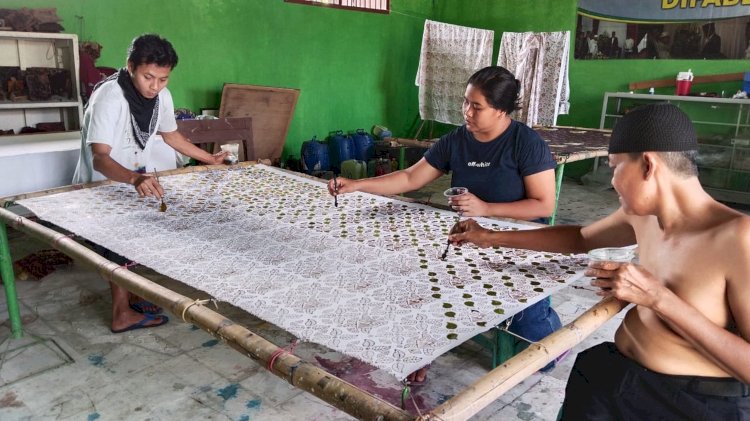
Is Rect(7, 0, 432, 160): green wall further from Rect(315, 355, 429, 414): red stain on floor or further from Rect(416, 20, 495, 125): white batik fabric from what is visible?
Rect(315, 355, 429, 414): red stain on floor

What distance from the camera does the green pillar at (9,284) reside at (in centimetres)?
256

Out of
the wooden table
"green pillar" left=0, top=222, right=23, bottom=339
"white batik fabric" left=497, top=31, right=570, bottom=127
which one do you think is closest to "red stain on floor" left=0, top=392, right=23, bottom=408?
"green pillar" left=0, top=222, right=23, bottom=339

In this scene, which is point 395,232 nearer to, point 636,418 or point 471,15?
point 636,418

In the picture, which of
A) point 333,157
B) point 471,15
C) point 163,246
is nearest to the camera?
point 163,246

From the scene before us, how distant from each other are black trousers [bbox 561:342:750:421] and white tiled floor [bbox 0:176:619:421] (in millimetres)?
849

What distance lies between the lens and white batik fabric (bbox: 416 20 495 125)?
7359 millimetres

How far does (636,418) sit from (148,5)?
5.48 meters

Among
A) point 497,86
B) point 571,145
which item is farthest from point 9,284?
point 571,145

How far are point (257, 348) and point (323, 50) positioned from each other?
20.7ft

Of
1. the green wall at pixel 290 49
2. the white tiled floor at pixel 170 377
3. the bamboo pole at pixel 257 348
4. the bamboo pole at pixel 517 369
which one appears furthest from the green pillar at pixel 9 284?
the green wall at pixel 290 49

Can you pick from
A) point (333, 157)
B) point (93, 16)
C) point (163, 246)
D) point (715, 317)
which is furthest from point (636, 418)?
point (333, 157)

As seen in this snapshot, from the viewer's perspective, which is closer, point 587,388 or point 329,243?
point 587,388

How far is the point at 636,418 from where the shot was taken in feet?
4.24

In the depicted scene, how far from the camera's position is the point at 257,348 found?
129cm
